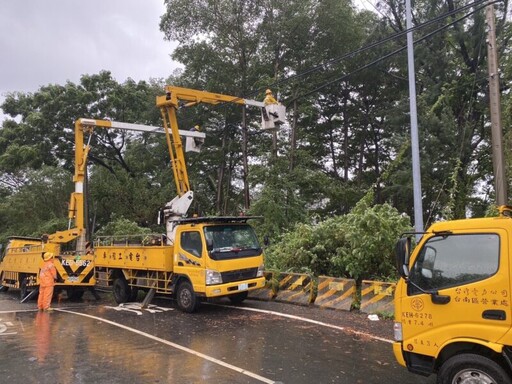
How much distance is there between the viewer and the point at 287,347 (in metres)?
7.56

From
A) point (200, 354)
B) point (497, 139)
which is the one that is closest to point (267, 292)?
point (200, 354)

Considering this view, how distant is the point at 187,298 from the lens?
11.2 meters

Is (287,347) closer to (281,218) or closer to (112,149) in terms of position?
(281,218)

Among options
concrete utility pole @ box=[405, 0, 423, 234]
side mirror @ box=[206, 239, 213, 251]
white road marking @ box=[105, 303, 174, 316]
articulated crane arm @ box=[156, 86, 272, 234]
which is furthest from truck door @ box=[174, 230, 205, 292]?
concrete utility pole @ box=[405, 0, 423, 234]

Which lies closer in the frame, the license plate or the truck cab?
the truck cab

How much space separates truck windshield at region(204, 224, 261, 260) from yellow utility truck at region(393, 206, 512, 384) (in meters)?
6.27

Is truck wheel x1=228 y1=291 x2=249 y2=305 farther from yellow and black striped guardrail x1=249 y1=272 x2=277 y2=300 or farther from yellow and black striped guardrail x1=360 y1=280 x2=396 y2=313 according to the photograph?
yellow and black striped guardrail x1=360 y1=280 x2=396 y2=313

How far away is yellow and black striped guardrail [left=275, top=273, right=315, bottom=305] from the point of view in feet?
38.4

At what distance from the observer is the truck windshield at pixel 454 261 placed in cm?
455

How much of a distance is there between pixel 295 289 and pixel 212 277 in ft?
9.21

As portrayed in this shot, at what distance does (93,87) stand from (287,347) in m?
27.8

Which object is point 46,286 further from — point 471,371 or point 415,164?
point 471,371

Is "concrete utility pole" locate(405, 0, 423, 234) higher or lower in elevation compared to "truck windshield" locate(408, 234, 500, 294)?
higher

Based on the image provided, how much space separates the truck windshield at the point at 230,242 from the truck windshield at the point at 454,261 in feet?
21.2
